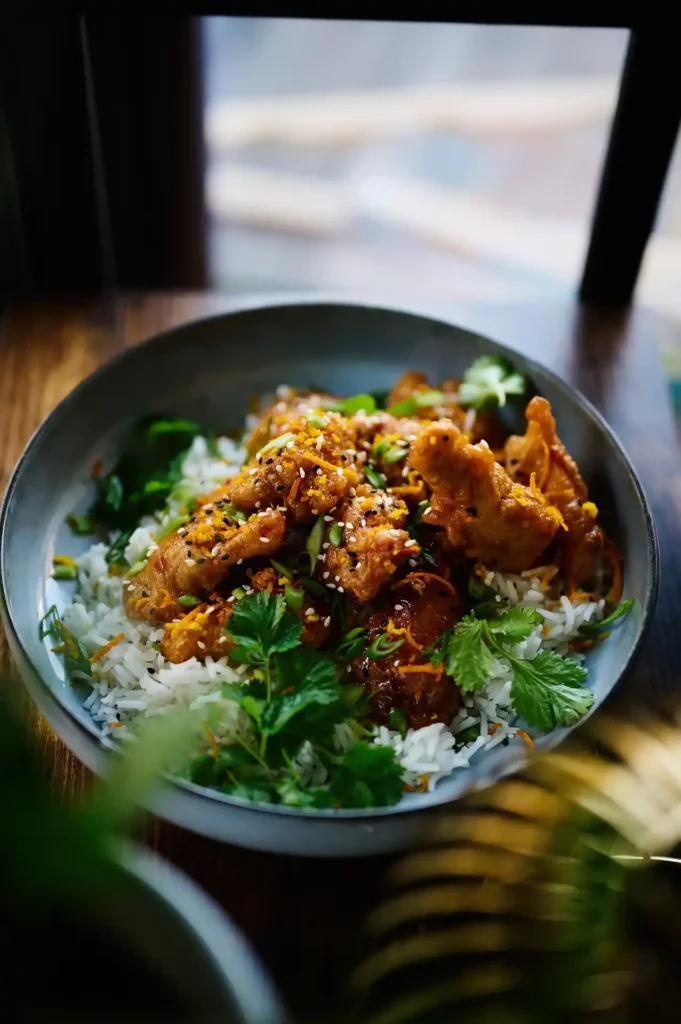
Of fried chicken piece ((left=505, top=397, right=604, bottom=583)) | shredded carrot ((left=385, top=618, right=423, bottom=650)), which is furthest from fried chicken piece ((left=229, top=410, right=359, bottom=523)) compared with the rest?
fried chicken piece ((left=505, top=397, right=604, bottom=583))

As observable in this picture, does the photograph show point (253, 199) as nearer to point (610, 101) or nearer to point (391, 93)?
point (391, 93)

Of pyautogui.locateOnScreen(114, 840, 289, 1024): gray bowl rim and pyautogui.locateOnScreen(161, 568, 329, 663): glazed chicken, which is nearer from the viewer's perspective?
pyautogui.locateOnScreen(114, 840, 289, 1024): gray bowl rim

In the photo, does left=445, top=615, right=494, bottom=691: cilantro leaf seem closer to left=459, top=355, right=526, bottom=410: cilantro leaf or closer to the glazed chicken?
the glazed chicken

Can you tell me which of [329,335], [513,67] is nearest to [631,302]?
[329,335]

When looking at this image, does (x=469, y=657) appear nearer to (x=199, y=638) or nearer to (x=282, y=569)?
(x=282, y=569)

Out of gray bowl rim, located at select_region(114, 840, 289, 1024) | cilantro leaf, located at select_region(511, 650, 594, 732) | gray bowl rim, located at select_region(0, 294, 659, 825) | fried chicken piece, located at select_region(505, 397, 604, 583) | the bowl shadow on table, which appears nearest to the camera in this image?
gray bowl rim, located at select_region(114, 840, 289, 1024)
